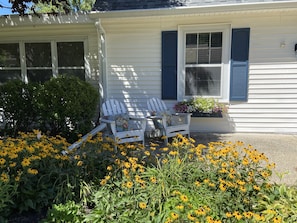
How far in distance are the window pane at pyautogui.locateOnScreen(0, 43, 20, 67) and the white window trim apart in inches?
161

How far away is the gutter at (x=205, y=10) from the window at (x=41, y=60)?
4.47 feet

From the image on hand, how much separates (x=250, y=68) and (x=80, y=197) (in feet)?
14.3

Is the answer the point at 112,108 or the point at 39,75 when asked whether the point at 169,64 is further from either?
the point at 39,75

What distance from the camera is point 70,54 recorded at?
236 inches

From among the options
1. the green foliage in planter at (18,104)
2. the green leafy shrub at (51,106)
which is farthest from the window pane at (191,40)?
the green foliage in planter at (18,104)

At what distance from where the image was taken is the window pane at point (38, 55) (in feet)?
19.8

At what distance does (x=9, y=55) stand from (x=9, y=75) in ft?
1.66

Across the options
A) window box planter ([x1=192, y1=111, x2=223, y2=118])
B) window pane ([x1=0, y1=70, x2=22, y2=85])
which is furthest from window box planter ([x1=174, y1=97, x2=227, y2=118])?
window pane ([x1=0, y1=70, x2=22, y2=85])

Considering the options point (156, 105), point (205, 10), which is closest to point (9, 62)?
point (156, 105)

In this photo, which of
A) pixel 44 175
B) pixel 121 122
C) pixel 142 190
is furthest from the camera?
pixel 121 122

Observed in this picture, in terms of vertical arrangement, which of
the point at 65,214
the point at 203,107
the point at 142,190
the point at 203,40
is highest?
the point at 203,40

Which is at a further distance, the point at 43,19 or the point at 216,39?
the point at 43,19

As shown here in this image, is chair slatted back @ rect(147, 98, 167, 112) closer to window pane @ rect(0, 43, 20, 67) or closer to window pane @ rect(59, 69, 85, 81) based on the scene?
window pane @ rect(59, 69, 85, 81)

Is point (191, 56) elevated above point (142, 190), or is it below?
above
